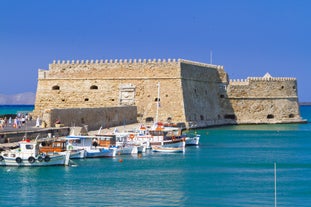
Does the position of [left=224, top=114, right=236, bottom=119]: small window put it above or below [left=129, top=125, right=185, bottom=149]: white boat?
above

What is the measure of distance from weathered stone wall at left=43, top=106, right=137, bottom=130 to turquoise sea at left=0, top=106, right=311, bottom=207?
16.5 ft

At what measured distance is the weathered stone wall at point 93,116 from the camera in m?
31.0

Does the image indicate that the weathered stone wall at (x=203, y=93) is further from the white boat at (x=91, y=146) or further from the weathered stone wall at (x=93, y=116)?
the white boat at (x=91, y=146)

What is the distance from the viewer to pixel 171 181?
68.3 ft

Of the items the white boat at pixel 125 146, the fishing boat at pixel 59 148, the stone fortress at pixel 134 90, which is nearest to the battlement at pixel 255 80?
the stone fortress at pixel 134 90

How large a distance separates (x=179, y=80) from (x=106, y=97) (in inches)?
177

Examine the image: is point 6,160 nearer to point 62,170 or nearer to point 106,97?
point 62,170

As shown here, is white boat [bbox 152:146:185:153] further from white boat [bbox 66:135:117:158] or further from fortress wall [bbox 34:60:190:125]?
fortress wall [bbox 34:60:190:125]

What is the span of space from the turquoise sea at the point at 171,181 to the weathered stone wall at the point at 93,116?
198 inches

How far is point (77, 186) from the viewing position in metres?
19.6

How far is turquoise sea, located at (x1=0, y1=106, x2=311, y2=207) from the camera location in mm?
17719

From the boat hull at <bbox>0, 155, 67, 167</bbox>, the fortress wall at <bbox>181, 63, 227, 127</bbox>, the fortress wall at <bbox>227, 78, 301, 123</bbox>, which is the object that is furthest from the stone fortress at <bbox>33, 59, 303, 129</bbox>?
the boat hull at <bbox>0, 155, 67, 167</bbox>

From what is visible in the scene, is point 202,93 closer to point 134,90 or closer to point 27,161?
point 134,90

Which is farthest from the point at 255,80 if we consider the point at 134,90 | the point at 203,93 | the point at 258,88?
the point at 134,90
